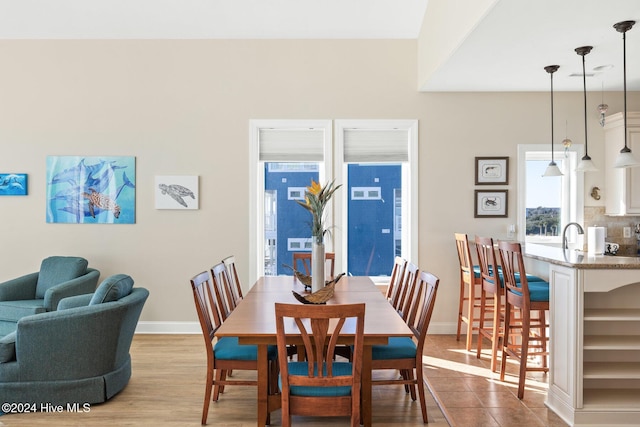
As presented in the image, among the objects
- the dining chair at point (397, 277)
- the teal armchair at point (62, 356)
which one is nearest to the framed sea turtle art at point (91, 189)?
the teal armchair at point (62, 356)

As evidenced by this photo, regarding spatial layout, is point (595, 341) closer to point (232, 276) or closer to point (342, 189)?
point (232, 276)

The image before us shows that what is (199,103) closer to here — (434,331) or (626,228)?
(434,331)

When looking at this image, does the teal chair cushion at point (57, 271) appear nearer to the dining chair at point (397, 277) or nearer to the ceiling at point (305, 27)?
the ceiling at point (305, 27)

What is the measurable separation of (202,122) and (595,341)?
4.06m

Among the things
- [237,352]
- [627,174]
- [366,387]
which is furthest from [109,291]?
[627,174]

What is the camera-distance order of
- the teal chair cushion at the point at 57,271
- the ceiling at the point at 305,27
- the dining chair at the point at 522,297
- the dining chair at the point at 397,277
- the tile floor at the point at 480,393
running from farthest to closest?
the teal chair cushion at the point at 57,271
the ceiling at the point at 305,27
the dining chair at the point at 397,277
the dining chair at the point at 522,297
the tile floor at the point at 480,393

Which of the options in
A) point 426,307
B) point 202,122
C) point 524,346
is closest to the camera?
point 426,307

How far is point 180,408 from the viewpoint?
307 centimetres

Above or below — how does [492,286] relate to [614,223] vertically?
below

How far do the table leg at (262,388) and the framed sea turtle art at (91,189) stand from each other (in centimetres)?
306

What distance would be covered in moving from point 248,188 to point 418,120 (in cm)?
199

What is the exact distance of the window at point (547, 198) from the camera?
493cm

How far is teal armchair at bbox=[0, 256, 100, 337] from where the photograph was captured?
413cm

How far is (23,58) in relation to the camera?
488cm
